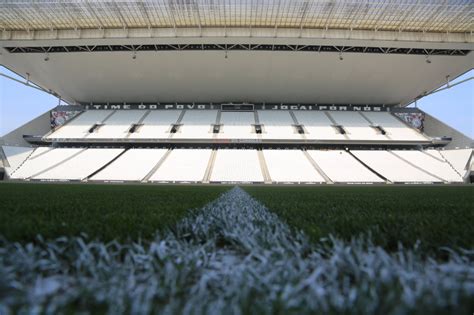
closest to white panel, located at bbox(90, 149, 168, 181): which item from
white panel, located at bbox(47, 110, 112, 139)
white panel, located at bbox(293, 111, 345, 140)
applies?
white panel, located at bbox(47, 110, 112, 139)

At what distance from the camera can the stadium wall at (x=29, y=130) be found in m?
24.6

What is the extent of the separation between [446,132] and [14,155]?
120 feet

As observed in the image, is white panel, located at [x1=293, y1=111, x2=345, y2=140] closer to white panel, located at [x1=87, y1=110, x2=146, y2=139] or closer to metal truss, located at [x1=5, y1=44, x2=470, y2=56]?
metal truss, located at [x1=5, y1=44, x2=470, y2=56]

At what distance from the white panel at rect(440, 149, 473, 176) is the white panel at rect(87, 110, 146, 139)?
2606 centimetres

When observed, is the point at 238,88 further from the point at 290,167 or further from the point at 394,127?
the point at 394,127

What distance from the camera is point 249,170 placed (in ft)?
65.5

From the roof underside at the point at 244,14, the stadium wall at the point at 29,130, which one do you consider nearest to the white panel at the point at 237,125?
the roof underside at the point at 244,14

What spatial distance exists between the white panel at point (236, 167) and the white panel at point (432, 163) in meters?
11.9

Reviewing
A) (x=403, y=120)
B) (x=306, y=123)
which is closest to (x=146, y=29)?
(x=306, y=123)

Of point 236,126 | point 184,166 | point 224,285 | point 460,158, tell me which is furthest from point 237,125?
point 224,285

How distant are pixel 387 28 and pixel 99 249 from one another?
24.0m

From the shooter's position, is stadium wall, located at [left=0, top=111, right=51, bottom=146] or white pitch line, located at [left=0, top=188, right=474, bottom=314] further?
stadium wall, located at [left=0, top=111, right=51, bottom=146]

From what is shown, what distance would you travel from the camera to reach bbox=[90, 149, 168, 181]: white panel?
19.0 m

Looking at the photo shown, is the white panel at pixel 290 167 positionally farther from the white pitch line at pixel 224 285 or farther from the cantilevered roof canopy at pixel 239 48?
the white pitch line at pixel 224 285
